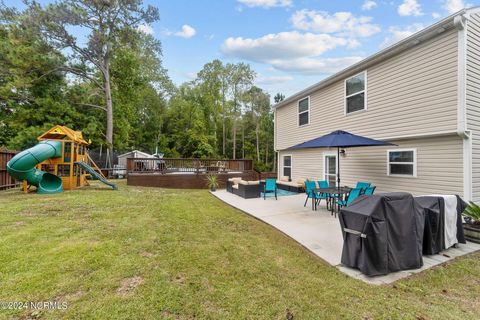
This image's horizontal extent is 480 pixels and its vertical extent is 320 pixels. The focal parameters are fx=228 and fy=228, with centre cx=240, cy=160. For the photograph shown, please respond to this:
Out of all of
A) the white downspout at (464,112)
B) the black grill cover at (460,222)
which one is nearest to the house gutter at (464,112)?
the white downspout at (464,112)

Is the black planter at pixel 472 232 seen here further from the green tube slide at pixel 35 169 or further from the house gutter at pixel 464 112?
the green tube slide at pixel 35 169

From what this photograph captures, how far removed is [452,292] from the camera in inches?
108

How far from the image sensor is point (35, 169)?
28.5ft

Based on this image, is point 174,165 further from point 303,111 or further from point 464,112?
point 464,112

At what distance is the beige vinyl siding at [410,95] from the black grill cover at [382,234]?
4037mm

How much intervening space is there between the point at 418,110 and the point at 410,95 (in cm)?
54

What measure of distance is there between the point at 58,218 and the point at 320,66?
19.8 m

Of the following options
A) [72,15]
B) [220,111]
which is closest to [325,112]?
[72,15]

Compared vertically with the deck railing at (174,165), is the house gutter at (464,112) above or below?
above

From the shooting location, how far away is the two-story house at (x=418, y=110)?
5.57 metres

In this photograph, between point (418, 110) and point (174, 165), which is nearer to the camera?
point (418, 110)

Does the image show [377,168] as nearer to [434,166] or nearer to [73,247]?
[434,166]

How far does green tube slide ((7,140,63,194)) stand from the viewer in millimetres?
7938

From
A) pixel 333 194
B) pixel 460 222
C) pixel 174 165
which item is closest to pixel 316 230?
pixel 333 194
